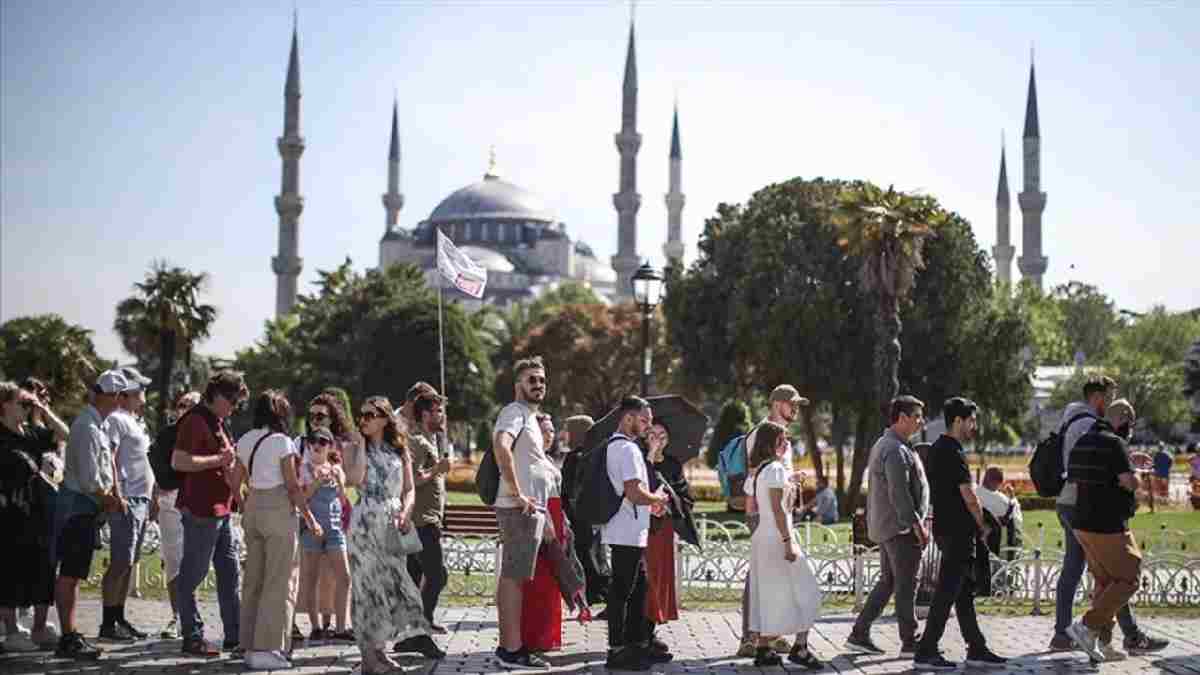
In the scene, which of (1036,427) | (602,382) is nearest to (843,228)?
(602,382)

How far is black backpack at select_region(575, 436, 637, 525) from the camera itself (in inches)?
352

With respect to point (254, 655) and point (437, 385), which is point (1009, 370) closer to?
point (437, 385)

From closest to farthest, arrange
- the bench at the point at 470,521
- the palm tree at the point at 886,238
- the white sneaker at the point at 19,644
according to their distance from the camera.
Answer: the white sneaker at the point at 19,644, the bench at the point at 470,521, the palm tree at the point at 886,238

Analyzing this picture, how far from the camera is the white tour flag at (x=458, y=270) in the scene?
47.6 ft

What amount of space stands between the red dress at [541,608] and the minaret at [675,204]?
88.1 m

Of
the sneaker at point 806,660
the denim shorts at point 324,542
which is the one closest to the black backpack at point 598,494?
the sneaker at point 806,660

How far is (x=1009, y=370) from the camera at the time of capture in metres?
35.5

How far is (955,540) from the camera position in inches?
367

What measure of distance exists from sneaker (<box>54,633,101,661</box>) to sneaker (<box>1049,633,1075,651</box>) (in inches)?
227

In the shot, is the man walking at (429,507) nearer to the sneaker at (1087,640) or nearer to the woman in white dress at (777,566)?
the woman in white dress at (777,566)

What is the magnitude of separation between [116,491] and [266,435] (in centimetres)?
149

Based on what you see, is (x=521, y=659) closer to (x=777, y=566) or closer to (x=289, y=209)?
(x=777, y=566)

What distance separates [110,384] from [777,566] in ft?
13.9

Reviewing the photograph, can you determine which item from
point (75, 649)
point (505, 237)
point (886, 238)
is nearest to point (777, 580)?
point (75, 649)
